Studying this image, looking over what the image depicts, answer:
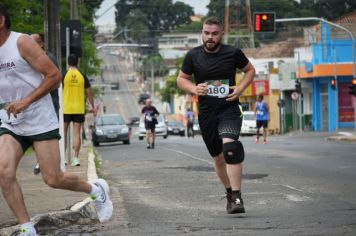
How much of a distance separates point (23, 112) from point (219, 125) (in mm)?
2513

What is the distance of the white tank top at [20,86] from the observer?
23.9ft

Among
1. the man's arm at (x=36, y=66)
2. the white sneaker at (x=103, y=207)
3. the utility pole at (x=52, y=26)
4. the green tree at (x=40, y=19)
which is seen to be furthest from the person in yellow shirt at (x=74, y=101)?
the green tree at (x=40, y=19)

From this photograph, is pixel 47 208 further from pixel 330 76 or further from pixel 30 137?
pixel 330 76

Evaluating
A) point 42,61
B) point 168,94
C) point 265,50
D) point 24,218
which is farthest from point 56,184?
point 168,94

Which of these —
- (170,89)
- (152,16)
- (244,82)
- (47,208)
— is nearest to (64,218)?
(47,208)

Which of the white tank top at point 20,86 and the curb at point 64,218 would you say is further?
the curb at point 64,218

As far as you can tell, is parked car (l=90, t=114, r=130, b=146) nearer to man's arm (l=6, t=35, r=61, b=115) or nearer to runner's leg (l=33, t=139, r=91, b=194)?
runner's leg (l=33, t=139, r=91, b=194)

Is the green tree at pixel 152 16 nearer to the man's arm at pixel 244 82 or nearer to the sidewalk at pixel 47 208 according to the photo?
the sidewalk at pixel 47 208

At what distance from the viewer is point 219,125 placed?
915 centimetres

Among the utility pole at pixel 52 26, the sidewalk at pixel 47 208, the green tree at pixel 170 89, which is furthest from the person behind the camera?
the green tree at pixel 170 89

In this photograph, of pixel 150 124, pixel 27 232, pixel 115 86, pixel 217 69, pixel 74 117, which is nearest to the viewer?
pixel 27 232

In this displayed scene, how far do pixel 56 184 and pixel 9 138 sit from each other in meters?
0.55

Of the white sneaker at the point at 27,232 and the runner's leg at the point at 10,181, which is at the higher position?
the runner's leg at the point at 10,181

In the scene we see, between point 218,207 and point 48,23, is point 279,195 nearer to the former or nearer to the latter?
point 218,207
